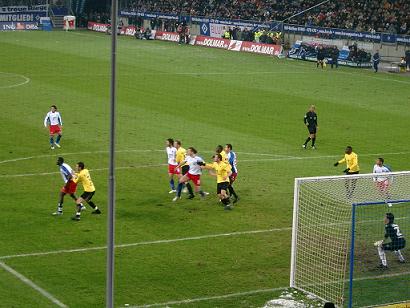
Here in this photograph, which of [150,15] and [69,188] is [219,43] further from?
[69,188]

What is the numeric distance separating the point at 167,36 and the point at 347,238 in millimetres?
69348

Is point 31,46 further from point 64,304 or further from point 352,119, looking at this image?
point 64,304

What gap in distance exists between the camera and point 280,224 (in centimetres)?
2702

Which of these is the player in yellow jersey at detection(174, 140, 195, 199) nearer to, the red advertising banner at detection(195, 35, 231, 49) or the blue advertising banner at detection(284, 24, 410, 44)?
the blue advertising banner at detection(284, 24, 410, 44)

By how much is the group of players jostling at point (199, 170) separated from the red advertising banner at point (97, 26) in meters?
70.5

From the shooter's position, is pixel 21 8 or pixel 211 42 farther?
pixel 21 8

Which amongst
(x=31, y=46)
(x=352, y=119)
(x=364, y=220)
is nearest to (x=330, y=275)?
→ (x=364, y=220)

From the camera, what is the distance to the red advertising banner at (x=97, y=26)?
3928 inches

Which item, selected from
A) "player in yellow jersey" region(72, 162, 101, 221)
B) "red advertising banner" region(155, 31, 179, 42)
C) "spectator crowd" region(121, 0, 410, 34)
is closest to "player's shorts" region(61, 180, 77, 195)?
"player in yellow jersey" region(72, 162, 101, 221)

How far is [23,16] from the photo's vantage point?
9894 centimetres

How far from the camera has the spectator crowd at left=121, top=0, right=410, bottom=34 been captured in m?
79.2

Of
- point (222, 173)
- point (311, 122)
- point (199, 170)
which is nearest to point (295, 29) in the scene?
point (311, 122)

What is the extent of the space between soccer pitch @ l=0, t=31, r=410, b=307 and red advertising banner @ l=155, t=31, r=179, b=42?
17155 mm

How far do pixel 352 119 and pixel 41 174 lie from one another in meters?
19.1
